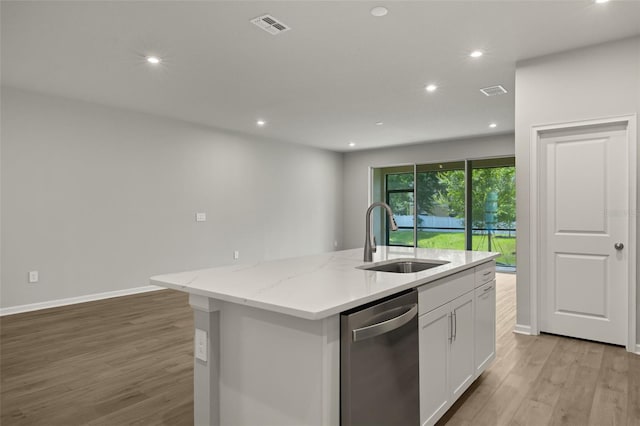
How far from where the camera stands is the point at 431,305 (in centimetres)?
189

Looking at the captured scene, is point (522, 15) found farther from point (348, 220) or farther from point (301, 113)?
point (348, 220)

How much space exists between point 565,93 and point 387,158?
5.25 meters

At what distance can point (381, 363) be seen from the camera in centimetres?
152

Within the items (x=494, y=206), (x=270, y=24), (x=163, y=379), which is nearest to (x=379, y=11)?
(x=270, y=24)

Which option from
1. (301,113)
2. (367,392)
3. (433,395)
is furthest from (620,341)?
(301,113)

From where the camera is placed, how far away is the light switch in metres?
1.65

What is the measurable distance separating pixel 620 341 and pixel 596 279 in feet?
1.75

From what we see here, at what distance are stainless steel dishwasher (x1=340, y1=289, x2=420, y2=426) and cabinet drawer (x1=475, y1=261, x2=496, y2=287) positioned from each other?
36.8 inches

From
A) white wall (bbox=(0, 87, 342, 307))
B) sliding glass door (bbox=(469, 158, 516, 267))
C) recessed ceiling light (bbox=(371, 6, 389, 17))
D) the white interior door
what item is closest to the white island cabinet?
recessed ceiling light (bbox=(371, 6, 389, 17))

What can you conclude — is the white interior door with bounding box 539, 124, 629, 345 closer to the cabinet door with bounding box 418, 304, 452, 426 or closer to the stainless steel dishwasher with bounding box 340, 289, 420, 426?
the cabinet door with bounding box 418, 304, 452, 426

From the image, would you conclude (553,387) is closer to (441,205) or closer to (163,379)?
(163,379)

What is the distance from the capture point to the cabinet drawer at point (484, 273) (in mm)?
2479

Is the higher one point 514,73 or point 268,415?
point 514,73

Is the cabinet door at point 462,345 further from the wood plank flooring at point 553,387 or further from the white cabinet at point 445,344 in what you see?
the wood plank flooring at point 553,387
